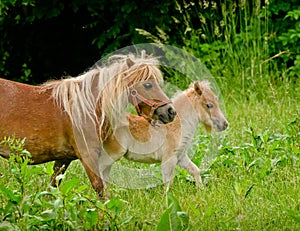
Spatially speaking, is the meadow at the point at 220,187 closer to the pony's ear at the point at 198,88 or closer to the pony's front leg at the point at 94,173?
the pony's front leg at the point at 94,173

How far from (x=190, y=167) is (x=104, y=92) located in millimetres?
1075

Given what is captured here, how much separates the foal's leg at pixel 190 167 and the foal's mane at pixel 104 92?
2.84 ft

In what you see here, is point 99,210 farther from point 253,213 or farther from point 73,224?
point 253,213

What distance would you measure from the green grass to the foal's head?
240mm

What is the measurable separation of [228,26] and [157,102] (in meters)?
5.35

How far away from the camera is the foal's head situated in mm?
5586

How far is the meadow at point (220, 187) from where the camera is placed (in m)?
3.70

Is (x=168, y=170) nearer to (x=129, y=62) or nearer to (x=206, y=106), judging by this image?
(x=206, y=106)

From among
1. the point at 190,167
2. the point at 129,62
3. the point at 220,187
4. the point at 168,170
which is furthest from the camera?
the point at 190,167

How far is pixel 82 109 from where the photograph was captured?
4.64 meters

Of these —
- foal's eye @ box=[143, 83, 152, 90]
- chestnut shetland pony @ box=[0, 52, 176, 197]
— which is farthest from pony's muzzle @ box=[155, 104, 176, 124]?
foal's eye @ box=[143, 83, 152, 90]

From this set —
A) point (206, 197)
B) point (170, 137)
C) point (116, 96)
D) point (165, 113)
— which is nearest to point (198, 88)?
point (170, 137)

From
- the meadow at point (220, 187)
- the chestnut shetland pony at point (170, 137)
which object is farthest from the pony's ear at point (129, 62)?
the meadow at point (220, 187)

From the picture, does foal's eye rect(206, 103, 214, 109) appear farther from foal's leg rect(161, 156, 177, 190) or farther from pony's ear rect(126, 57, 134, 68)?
pony's ear rect(126, 57, 134, 68)
